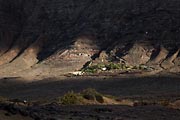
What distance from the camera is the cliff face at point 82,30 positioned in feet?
348

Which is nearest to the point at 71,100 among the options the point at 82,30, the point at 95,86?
the point at 95,86

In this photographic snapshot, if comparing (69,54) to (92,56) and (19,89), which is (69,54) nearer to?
(92,56)

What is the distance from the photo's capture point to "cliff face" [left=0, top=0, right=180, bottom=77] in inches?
4178

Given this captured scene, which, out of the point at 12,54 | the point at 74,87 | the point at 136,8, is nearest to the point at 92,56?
the point at 136,8

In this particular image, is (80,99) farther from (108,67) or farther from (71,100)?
(108,67)

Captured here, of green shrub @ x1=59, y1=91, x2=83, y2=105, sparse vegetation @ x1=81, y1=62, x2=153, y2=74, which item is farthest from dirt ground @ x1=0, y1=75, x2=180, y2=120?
green shrub @ x1=59, y1=91, x2=83, y2=105

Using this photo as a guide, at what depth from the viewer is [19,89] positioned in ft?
282

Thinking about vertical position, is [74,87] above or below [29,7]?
below

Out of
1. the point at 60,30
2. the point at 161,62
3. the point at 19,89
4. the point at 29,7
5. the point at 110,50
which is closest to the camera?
the point at 19,89

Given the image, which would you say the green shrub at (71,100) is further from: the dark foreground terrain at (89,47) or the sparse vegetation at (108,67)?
the sparse vegetation at (108,67)

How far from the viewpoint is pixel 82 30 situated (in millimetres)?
115188

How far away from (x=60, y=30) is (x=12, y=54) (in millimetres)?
10900

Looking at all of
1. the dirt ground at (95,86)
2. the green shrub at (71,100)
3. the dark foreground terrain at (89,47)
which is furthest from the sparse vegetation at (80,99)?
the dark foreground terrain at (89,47)

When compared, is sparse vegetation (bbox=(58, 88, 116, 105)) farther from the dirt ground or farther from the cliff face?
the cliff face
